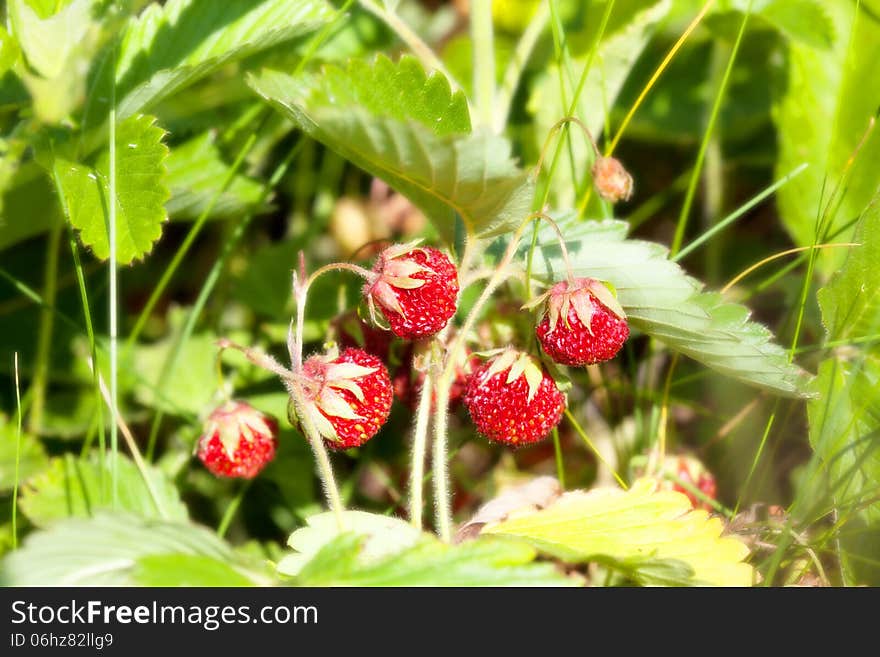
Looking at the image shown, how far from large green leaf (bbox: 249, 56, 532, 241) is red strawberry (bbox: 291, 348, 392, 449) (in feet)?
0.75

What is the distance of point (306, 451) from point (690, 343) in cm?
73

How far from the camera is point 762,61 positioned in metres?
2.07

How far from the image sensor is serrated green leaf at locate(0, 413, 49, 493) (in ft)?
4.96

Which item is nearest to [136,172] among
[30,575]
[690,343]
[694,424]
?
[30,575]

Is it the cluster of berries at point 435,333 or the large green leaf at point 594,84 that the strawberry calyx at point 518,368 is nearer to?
the cluster of berries at point 435,333

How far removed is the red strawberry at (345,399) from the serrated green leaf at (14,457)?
0.63 m

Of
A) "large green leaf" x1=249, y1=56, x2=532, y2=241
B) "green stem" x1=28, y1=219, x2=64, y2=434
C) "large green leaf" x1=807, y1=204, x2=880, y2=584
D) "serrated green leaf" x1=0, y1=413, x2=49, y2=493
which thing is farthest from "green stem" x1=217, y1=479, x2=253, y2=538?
"large green leaf" x1=807, y1=204, x2=880, y2=584

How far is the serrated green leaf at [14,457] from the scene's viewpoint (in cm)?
151

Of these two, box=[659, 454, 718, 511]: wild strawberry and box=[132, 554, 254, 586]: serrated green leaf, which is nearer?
box=[132, 554, 254, 586]: serrated green leaf

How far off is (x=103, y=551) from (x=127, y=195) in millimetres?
531

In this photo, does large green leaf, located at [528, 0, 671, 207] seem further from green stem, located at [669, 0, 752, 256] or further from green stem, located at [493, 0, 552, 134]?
green stem, located at [669, 0, 752, 256]

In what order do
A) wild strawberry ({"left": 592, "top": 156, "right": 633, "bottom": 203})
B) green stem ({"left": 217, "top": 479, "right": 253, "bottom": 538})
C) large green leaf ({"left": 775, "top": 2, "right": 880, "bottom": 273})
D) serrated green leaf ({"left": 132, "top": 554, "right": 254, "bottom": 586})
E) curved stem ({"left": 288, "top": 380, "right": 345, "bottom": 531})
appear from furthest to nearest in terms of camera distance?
large green leaf ({"left": 775, "top": 2, "right": 880, "bottom": 273})
green stem ({"left": 217, "top": 479, "right": 253, "bottom": 538})
wild strawberry ({"left": 592, "top": 156, "right": 633, "bottom": 203})
curved stem ({"left": 288, "top": 380, "right": 345, "bottom": 531})
serrated green leaf ({"left": 132, "top": 554, "right": 254, "bottom": 586})

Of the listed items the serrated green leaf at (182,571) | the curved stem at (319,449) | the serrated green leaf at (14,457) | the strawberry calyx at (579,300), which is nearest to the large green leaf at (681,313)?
the strawberry calyx at (579,300)
